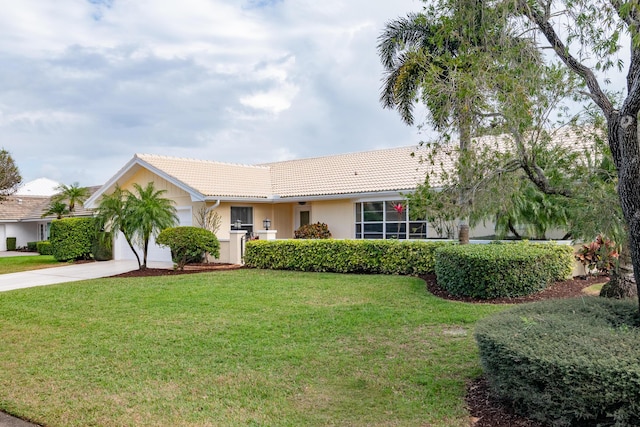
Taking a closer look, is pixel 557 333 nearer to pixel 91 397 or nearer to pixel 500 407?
pixel 500 407

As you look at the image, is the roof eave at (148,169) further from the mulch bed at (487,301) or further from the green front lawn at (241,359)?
the green front lawn at (241,359)

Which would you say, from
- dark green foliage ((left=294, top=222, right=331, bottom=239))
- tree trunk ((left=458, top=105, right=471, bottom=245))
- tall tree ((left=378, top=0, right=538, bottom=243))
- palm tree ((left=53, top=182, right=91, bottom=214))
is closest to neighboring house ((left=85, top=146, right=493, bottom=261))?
dark green foliage ((left=294, top=222, right=331, bottom=239))

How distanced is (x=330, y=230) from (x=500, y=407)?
1670 cm

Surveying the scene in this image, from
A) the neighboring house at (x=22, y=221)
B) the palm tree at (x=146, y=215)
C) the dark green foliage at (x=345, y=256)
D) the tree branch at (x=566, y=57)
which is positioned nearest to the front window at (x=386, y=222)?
the dark green foliage at (x=345, y=256)

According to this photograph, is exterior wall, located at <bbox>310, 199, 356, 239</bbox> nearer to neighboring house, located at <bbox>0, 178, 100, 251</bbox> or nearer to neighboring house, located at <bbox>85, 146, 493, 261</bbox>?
neighboring house, located at <bbox>85, 146, 493, 261</bbox>

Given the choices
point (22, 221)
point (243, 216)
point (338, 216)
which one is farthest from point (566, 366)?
point (22, 221)

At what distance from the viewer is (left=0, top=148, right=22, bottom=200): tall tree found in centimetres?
3350

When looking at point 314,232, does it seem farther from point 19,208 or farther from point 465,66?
point 19,208

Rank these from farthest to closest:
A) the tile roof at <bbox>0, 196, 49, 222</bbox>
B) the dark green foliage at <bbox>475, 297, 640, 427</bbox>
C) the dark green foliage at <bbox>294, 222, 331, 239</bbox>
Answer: the tile roof at <bbox>0, 196, 49, 222</bbox> → the dark green foliage at <bbox>294, 222, 331, 239</bbox> → the dark green foliage at <bbox>475, 297, 640, 427</bbox>

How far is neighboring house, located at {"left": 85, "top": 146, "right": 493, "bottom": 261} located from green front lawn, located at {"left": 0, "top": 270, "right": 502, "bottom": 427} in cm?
870

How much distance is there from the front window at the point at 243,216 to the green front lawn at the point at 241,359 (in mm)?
10055

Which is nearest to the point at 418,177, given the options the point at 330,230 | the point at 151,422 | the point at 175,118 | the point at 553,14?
the point at 330,230

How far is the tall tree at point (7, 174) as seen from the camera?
110ft

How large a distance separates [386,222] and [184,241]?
8.07m
